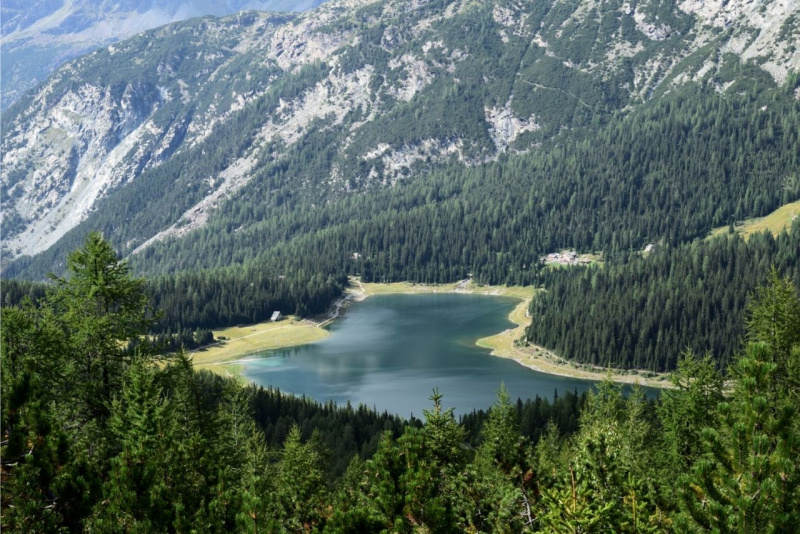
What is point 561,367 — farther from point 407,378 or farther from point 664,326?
point 407,378

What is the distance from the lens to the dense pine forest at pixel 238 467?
85.3 ft

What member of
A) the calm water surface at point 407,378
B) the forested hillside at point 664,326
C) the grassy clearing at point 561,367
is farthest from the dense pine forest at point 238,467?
the forested hillside at point 664,326

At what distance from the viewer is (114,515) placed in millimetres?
27875

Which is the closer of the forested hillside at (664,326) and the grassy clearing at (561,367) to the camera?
the grassy clearing at (561,367)

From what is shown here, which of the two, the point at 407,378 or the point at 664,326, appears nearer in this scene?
the point at 407,378

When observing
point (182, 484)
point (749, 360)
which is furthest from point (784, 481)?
point (182, 484)

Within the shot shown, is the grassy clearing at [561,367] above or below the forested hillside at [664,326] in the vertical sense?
below

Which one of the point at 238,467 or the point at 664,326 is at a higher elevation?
the point at 664,326

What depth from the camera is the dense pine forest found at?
25984 mm

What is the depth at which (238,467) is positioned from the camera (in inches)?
1762

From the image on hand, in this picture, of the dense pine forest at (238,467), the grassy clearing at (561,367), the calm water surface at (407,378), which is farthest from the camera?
the grassy clearing at (561,367)

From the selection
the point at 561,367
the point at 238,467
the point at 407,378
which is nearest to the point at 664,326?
the point at 561,367

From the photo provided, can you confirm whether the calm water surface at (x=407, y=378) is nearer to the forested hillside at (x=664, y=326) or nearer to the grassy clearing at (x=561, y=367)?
the grassy clearing at (x=561, y=367)

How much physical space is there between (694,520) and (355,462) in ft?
135
